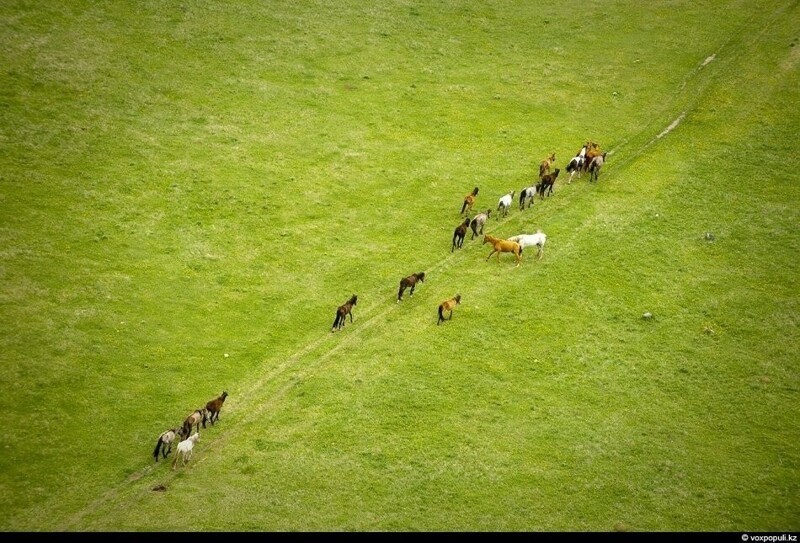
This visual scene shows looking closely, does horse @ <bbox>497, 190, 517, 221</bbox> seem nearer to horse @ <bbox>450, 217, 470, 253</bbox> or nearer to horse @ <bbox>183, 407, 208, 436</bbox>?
horse @ <bbox>450, 217, 470, 253</bbox>

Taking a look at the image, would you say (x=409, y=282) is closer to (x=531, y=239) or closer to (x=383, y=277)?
(x=383, y=277)

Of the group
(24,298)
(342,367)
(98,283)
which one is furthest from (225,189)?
(342,367)

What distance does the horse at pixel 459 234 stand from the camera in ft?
98.3

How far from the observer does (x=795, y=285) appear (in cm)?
2945

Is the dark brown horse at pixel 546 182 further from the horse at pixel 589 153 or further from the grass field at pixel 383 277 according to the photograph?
the horse at pixel 589 153

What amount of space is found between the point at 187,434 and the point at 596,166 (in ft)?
80.1

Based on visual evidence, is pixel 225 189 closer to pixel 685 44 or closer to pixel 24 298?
pixel 24 298

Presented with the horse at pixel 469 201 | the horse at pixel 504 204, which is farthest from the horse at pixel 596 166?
the horse at pixel 469 201

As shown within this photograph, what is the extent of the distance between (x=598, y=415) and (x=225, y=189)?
804 inches

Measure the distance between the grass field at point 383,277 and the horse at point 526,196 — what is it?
21.9 inches

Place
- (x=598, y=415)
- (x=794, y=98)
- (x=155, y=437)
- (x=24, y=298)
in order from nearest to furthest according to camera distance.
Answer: (x=155, y=437) → (x=598, y=415) → (x=24, y=298) → (x=794, y=98)

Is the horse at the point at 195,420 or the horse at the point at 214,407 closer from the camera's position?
the horse at the point at 195,420

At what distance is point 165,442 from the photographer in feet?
66.3

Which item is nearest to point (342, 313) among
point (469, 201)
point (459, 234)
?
point (459, 234)
